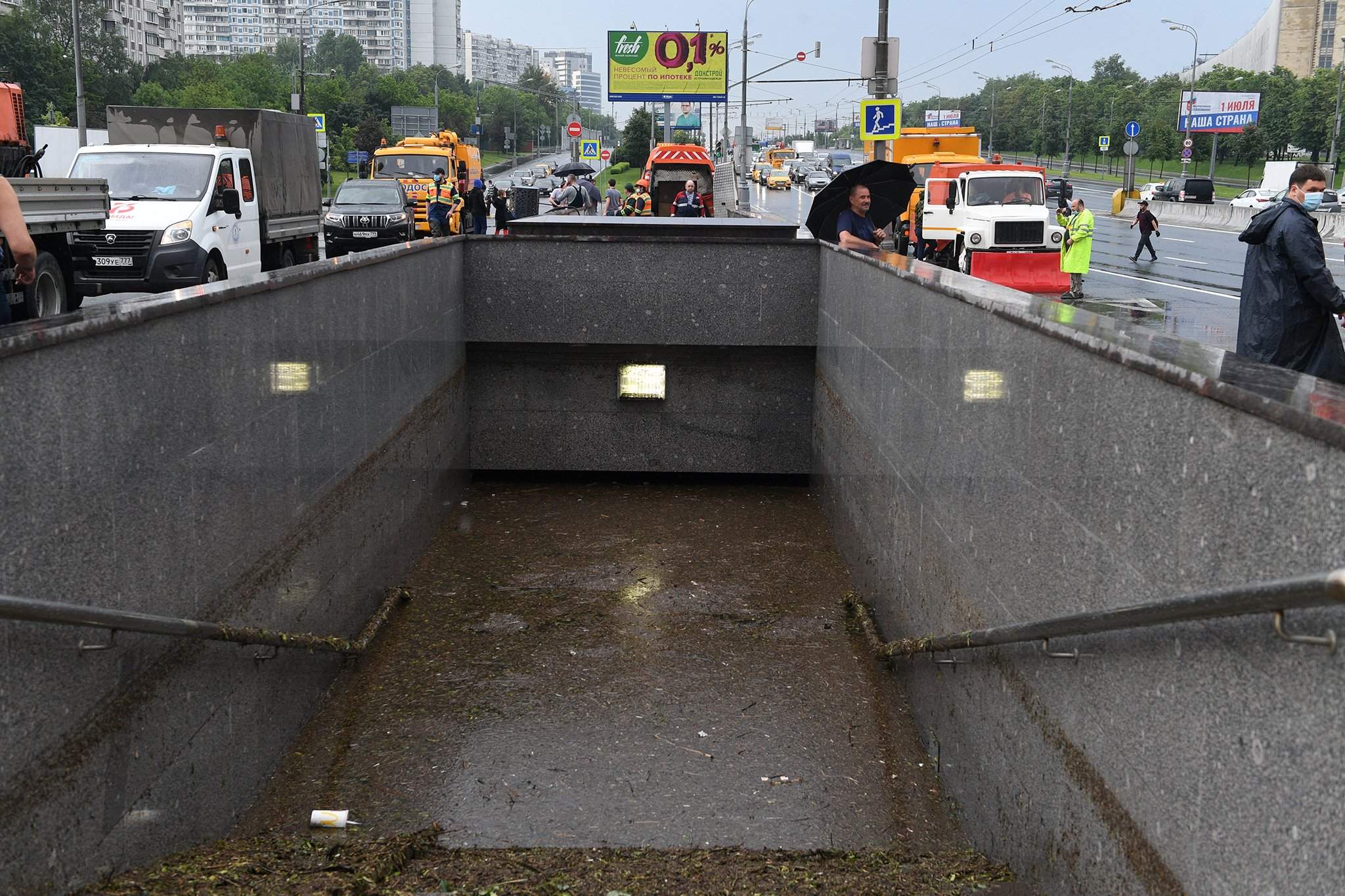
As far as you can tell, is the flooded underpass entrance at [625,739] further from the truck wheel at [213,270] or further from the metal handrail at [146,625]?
the truck wheel at [213,270]

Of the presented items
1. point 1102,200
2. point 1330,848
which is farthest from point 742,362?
point 1102,200

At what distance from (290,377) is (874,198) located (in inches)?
288

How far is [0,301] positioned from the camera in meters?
5.54

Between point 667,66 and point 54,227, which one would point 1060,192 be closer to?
point 54,227

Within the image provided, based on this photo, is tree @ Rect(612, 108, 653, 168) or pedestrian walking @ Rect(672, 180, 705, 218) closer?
pedestrian walking @ Rect(672, 180, 705, 218)

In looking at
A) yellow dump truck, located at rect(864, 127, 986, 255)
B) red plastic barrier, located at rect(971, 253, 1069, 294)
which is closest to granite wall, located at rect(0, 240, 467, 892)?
red plastic barrier, located at rect(971, 253, 1069, 294)

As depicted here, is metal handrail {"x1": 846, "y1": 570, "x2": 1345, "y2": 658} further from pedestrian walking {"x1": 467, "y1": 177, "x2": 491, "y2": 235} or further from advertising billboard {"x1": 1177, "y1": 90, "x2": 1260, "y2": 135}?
advertising billboard {"x1": 1177, "y1": 90, "x2": 1260, "y2": 135}

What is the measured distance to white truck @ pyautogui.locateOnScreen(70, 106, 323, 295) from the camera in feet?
53.1

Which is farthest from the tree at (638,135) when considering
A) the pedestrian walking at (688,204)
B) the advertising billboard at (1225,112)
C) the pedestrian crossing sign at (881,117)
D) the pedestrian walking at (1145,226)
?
the pedestrian crossing sign at (881,117)

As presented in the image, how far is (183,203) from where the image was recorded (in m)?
17.2

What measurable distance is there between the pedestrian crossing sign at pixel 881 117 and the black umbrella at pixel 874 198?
8.44 m

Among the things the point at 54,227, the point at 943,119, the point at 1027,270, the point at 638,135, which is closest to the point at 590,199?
the point at 1027,270

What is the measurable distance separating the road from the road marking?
0.04 ft

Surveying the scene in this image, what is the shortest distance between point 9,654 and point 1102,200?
241ft
